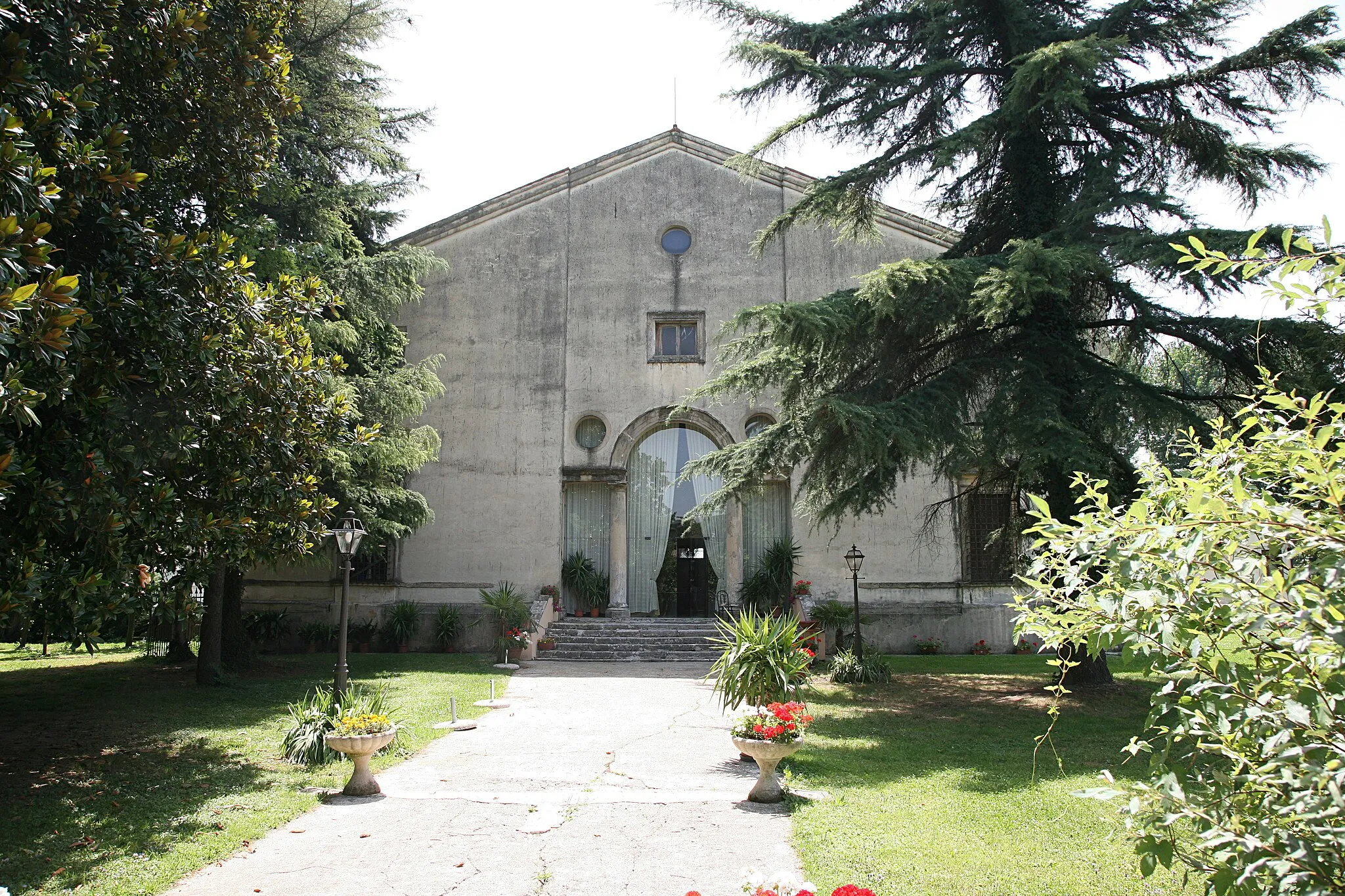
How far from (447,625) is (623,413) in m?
6.52

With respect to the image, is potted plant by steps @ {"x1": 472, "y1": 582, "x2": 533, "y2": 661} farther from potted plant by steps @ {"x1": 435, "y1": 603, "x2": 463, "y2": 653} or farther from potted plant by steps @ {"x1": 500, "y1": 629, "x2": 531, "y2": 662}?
potted plant by steps @ {"x1": 435, "y1": 603, "x2": 463, "y2": 653}

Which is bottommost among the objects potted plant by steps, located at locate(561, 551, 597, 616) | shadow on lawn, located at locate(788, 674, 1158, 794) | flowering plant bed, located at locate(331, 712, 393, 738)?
shadow on lawn, located at locate(788, 674, 1158, 794)

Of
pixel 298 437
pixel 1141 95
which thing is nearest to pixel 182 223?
pixel 298 437

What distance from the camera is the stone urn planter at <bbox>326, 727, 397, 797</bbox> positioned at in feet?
26.0

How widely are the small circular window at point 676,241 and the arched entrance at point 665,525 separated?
14.5ft

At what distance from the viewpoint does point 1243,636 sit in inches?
109

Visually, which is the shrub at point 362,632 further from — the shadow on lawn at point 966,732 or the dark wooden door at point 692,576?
the shadow on lawn at point 966,732

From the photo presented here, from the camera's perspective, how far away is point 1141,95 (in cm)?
1315

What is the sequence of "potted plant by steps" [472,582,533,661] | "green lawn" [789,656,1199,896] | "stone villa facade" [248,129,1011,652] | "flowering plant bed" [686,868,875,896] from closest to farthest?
"flowering plant bed" [686,868,875,896] < "green lawn" [789,656,1199,896] < "potted plant by steps" [472,582,533,661] < "stone villa facade" [248,129,1011,652]

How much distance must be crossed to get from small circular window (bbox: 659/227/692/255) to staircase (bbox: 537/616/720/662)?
9156mm

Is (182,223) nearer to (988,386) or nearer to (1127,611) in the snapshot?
(1127,611)

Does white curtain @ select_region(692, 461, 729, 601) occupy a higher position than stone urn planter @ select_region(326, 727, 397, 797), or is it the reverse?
white curtain @ select_region(692, 461, 729, 601)

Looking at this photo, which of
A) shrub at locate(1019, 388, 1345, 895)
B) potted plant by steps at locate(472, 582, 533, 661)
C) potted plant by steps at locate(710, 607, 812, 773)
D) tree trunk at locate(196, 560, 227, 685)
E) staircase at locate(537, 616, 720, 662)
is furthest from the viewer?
staircase at locate(537, 616, 720, 662)

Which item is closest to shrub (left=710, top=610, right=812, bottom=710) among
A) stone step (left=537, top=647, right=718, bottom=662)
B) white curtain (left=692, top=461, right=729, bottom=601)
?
stone step (left=537, top=647, right=718, bottom=662)
